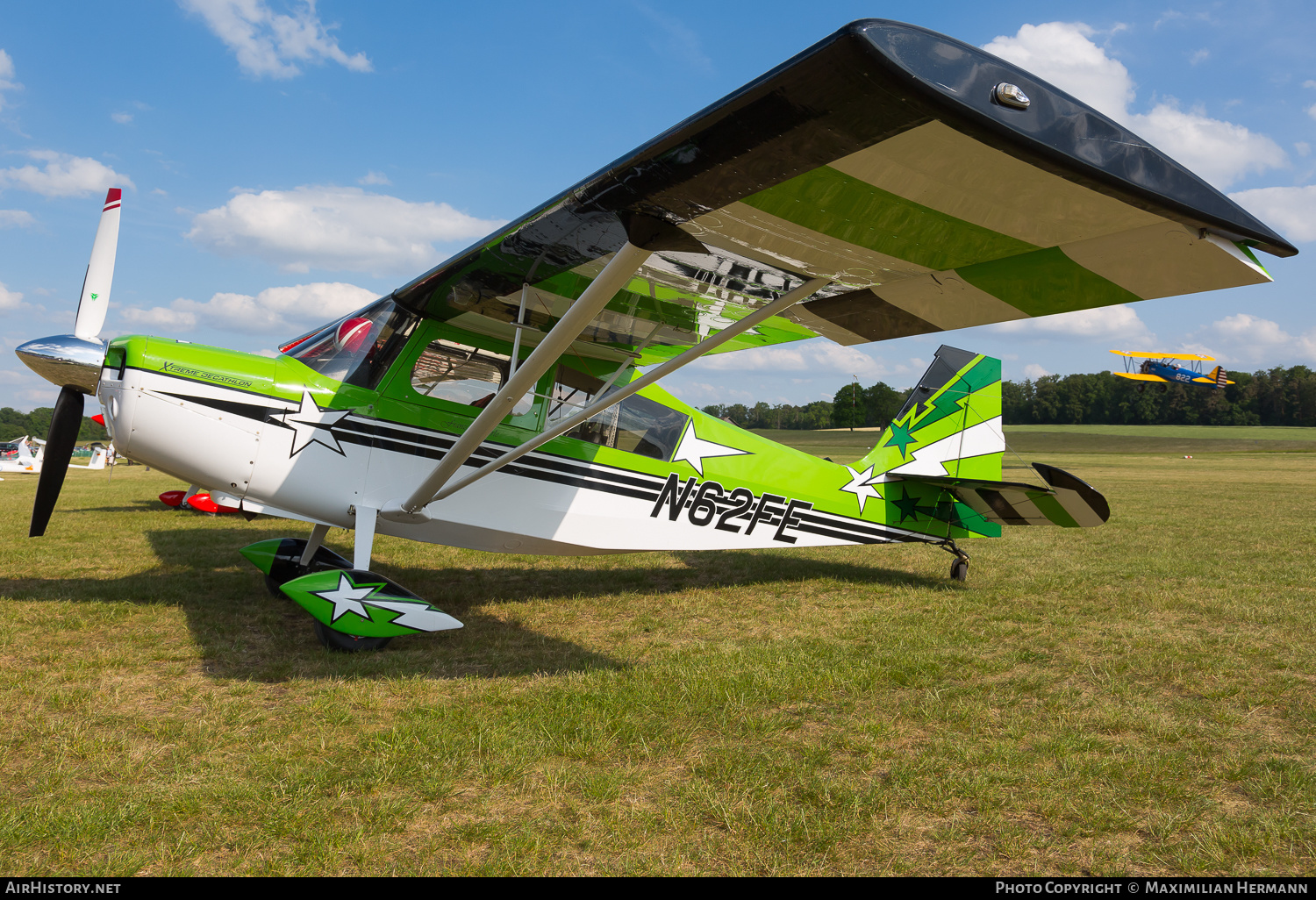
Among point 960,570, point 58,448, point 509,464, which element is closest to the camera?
point 58,448

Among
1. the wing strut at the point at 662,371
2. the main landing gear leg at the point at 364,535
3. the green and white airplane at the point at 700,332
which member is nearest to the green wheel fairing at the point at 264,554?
the green and white airplane at the point at 700,332

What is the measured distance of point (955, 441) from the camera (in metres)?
7.16

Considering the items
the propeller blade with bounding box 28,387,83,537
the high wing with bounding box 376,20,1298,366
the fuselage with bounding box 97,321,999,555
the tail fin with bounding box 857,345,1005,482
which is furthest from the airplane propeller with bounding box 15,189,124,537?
the tail fin with bounding box 857,345,1005,482

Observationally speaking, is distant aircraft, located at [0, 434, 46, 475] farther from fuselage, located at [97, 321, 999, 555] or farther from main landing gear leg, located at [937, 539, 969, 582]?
main landing gear leg, located at [937, 539, 969, 582]

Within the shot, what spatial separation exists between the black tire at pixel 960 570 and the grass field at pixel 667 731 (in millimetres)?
439

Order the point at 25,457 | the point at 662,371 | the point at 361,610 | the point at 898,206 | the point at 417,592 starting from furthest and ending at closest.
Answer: the point at 25,457 < the point at 417,592 < the point at 361,610 < the point at 662,371 < the point at 898,206

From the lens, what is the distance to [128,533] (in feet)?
29.8

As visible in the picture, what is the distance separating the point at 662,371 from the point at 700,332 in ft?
3.90

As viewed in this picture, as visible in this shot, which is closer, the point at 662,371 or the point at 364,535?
the point at 662,371

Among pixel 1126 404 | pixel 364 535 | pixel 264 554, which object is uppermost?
pixel 1126 404

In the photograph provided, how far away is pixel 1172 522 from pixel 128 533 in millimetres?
15363

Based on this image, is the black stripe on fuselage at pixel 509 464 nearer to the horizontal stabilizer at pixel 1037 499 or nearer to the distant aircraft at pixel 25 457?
the horizontal stabilizer at pixel 1037 499

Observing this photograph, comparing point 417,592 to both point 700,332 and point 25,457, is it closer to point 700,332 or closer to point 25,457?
point 700,332

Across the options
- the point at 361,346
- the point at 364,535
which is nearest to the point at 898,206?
the point at 361,346
